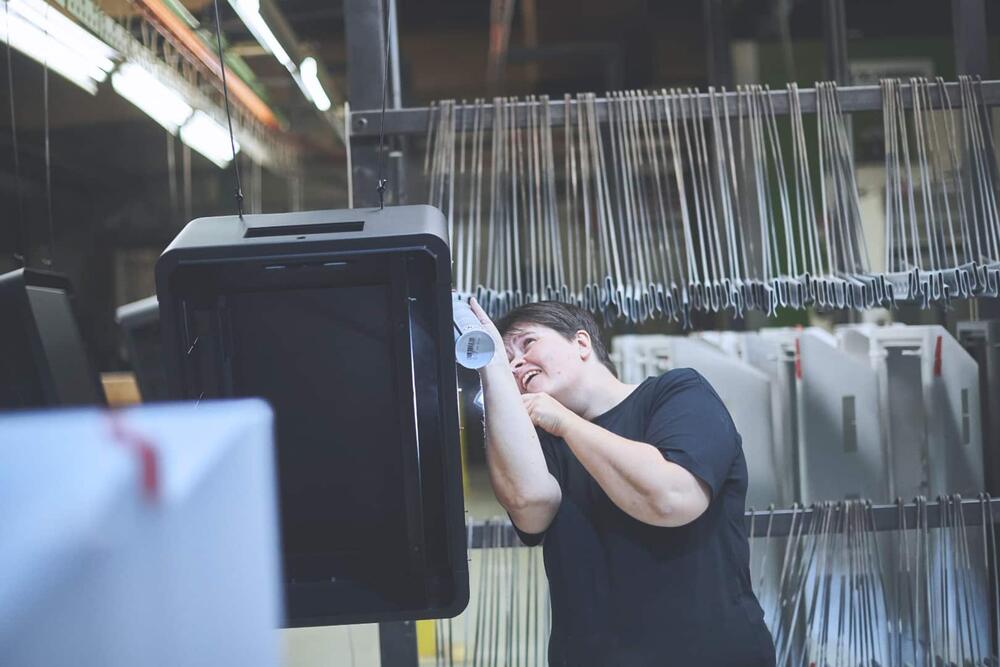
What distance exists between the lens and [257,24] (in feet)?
9.18

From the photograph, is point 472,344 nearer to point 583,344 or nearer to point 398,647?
point 583,344

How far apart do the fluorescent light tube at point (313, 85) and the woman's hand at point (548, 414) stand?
2.51m

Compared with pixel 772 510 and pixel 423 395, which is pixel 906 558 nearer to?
pixel 772 510

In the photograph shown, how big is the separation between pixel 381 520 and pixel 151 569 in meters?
0.88

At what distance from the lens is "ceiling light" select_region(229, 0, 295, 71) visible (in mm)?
2604

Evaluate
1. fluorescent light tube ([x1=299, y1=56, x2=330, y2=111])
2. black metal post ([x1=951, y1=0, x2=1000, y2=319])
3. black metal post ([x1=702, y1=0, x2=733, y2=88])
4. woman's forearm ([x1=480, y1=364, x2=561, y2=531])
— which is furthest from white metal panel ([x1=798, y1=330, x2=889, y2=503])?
black metal post ([x1=702, y1=0, x2=733, y2=88])

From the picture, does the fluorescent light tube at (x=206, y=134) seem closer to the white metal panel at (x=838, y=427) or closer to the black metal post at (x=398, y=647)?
the black metal post at (x=398, y=647)

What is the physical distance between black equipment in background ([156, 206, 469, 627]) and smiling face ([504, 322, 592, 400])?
457 millimetres

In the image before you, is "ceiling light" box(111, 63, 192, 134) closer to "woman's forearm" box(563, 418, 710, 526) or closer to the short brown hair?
the short brown hair

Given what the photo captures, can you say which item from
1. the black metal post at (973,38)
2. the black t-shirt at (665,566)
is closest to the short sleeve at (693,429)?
the black t-shirt at (665,566)

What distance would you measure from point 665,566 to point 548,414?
307mm

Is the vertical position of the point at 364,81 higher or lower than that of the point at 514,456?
higher

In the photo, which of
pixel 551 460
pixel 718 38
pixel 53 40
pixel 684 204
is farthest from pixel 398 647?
pixel 718 38

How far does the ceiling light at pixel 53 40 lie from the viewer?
2.48 m
